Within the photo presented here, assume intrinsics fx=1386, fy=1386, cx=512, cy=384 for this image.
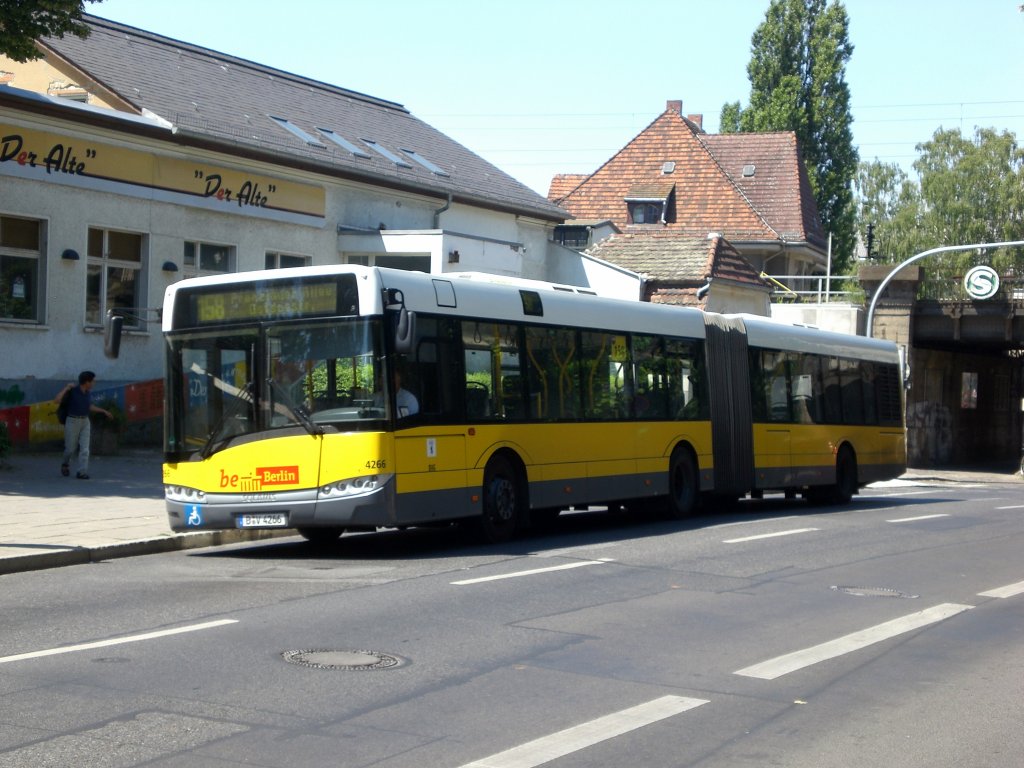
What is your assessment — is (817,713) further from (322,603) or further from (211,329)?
(211,329)

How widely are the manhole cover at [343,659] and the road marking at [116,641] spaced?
1.03 meters

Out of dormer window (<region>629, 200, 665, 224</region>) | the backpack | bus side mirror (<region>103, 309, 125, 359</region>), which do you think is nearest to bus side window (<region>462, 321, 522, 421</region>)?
bus side mirror (<region>103, 309, 125, 359</region>)

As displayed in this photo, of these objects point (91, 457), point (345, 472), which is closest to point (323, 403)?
point (345, 472)

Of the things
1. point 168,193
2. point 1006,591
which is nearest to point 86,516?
point 1006,591

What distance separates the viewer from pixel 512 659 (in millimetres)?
8484

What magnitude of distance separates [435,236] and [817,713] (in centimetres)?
2464

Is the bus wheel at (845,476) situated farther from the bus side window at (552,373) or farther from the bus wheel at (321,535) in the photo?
the bus wheel at (321,535)

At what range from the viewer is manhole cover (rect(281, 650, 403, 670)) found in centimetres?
806

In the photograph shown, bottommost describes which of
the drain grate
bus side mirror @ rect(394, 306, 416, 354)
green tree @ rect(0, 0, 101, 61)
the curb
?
the drain grate

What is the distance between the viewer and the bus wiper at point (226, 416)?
45.9 ft

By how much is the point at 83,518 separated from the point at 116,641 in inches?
302

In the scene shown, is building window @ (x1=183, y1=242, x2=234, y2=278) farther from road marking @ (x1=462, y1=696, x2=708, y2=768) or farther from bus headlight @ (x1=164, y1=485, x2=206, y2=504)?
road marking @ (x1=462, y1=696, x2=708, y2=768)

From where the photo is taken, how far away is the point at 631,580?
12344 millimetres

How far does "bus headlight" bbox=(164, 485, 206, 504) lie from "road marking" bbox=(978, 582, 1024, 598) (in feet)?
24.8
